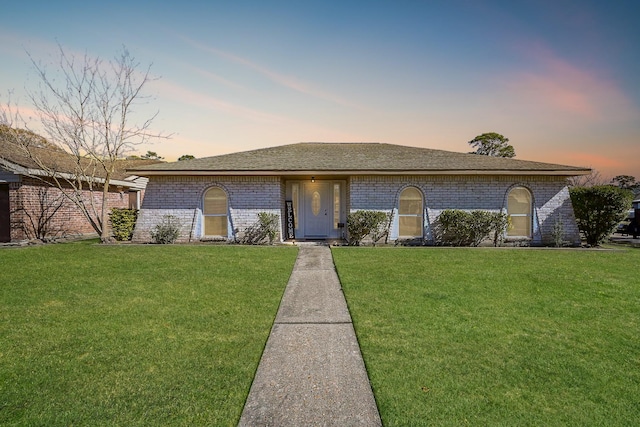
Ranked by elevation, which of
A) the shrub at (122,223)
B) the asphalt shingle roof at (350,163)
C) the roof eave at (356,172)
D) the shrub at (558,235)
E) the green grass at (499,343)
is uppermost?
the asphalt shingle roof at (350,163)

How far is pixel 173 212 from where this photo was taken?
12.2 meters

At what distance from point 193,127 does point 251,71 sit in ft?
14.5

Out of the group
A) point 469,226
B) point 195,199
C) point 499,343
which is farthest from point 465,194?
point 195,199

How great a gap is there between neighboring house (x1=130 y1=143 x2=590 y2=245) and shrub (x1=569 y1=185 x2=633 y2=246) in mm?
564

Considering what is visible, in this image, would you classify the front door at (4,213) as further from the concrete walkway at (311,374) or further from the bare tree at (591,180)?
the bare tree at (591,180)

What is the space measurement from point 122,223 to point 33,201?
3967mm

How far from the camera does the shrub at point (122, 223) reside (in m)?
12.2

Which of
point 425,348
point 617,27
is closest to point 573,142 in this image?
point 617,27

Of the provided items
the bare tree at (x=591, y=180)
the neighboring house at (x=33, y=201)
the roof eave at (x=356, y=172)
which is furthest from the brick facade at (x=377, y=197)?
the bare tree at (x=591, y=180)

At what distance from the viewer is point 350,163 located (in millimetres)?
12547

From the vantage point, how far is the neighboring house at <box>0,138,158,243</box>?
11961 mm

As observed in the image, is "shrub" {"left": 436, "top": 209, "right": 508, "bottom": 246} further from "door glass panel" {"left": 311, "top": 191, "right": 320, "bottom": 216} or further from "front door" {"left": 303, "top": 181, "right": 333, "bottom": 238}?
"door glass panel" {"left": 311, "top": 191, "right": 320, "bottom": 216}

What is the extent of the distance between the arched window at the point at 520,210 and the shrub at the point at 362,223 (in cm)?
518

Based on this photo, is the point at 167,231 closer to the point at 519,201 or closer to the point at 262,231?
the point at 262,231
